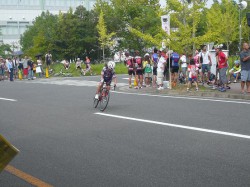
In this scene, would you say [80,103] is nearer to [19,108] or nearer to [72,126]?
[19,108]

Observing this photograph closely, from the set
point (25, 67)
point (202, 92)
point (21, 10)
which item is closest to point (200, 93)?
point (202, 92)

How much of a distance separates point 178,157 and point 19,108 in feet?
25.6

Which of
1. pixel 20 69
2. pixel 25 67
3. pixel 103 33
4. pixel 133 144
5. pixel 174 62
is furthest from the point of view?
pixel 103 33

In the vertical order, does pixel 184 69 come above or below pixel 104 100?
above

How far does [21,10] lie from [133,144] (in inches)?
3574

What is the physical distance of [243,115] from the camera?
9398mm

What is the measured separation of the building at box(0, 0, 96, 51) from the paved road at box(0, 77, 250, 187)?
83.9 meters

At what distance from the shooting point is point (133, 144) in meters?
6.78

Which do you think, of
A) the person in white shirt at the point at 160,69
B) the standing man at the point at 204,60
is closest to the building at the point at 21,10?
the standing man at the point at 204,60

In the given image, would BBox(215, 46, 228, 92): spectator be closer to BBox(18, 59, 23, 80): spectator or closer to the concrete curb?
the concrete curb

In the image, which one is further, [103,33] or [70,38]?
[70,38]

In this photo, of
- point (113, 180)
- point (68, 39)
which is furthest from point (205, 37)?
point (68, 39)

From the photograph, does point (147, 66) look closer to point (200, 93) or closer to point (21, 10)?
point (200, 93)

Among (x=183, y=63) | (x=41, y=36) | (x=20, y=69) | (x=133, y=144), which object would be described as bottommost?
(x=133, y=144)
